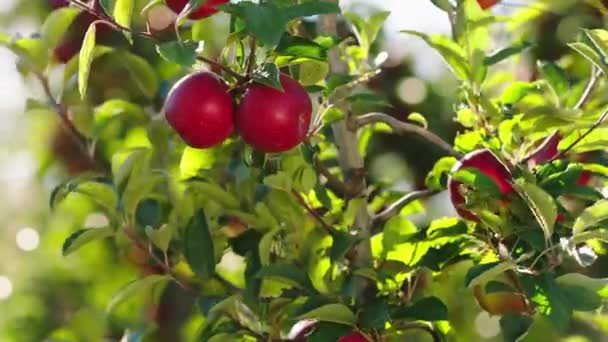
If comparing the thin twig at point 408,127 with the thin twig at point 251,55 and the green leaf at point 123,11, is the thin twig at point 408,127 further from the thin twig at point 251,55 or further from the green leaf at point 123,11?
the green leaf at point 123,11

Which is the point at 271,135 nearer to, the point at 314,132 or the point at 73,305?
the point at 314,132

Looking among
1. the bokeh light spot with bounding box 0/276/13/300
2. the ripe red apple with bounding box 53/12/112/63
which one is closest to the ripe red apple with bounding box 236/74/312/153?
the ripe red apple with bounding box 53/12/112/63

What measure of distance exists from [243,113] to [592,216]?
0.51 metres

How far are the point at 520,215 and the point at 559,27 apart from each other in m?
1.43

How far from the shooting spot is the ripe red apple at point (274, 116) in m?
1.62

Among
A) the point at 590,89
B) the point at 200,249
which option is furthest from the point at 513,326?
the point at 200,249

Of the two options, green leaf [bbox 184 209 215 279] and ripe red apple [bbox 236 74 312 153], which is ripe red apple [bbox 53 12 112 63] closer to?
green leaf [bbox 184 209 215 279]

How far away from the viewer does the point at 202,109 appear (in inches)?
64.2

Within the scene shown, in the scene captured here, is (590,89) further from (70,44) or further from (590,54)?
(70,44)

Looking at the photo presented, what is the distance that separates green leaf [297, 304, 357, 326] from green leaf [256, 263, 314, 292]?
0.10 m

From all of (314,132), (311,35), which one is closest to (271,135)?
(314,132)

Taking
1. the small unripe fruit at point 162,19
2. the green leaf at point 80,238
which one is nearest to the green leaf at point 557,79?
the small unripe fruit at point 162,19

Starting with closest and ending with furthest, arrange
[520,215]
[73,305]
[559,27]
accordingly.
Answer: [520,215] < [73,305] < [559,27]

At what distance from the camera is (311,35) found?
7.28ft
